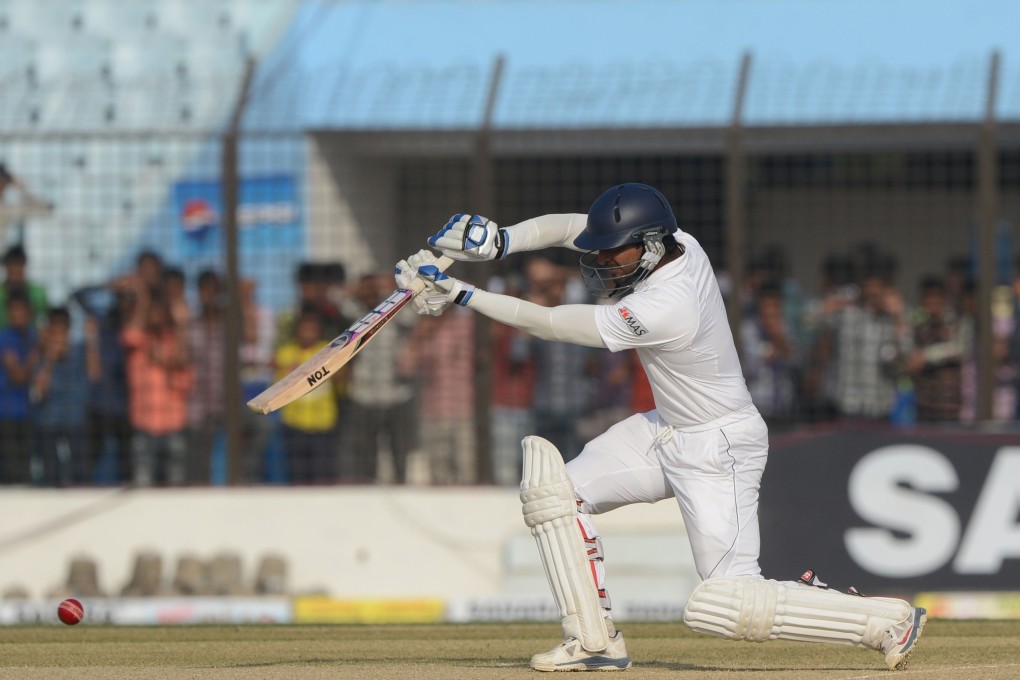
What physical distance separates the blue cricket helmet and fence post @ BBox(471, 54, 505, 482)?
207 inches

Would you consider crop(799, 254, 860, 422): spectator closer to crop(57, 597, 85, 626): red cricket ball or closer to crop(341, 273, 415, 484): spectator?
crop(341, 273, 415, 484): spectator

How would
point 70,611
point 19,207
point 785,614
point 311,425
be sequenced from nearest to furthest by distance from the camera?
1. point 785,614
2. point 70,611
3. point 311,425
4. point 19,207

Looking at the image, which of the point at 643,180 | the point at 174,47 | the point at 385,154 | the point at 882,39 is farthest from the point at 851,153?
the point at 174,47

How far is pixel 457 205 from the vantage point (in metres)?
13.5

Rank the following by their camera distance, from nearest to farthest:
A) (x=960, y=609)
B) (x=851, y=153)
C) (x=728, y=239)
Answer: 1. (x=960, y=609)
2. (x=728, y=239)
3. (x=851, y=153)

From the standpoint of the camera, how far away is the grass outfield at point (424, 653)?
6547 mm

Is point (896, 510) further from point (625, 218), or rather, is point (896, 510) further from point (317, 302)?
point (625, 218)

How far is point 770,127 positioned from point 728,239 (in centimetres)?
83

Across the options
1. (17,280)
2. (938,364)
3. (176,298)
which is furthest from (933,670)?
(17,280)

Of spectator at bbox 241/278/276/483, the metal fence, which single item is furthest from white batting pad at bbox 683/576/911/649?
spectator at bbox 241/278/276/483

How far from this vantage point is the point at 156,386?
473 inches

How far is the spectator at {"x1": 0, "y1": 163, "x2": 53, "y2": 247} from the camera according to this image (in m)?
12.4

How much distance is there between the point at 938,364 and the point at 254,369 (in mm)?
4760

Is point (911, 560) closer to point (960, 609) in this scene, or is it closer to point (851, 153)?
point (960, 609)
